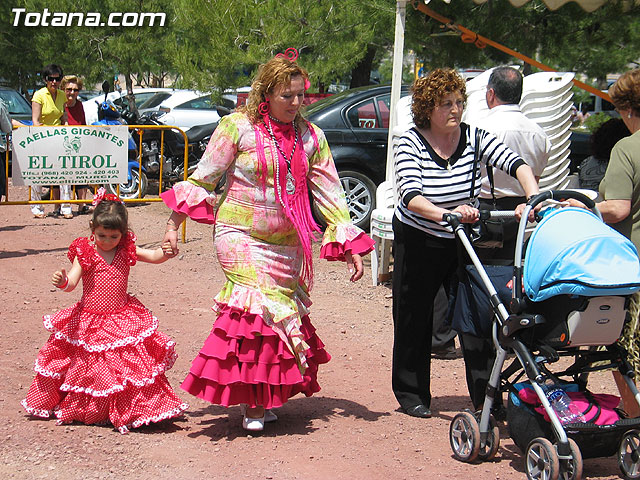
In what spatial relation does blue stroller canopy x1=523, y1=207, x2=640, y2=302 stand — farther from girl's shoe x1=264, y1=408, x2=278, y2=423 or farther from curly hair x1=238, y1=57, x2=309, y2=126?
girl's shoe x1=264, y1=408, x2=278, y2=423

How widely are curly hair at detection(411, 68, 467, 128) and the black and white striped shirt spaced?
12 cm

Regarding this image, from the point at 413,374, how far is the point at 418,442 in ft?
1.74

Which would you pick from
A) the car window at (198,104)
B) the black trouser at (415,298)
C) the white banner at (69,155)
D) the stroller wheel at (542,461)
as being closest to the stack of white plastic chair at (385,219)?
the black trouser at (415,298)

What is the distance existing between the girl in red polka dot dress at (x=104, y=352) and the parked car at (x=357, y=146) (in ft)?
19.9

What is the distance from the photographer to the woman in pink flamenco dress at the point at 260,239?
4688mm

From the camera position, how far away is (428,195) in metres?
4.95

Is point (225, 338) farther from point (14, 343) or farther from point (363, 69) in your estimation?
point (363, 69)

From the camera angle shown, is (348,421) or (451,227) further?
(348,421)

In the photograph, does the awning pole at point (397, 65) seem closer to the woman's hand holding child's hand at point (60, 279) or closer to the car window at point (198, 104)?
the woman's hand holding child's hand at point (60, 279)

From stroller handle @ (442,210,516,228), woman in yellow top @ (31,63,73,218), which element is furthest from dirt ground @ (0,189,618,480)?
woman in yellow top @ (31,63,73,218)

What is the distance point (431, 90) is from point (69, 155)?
6.40 metres

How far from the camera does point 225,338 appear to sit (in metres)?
4.70

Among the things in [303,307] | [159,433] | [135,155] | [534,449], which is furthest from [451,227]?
[135,155]

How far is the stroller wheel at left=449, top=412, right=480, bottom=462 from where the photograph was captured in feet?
14.4
